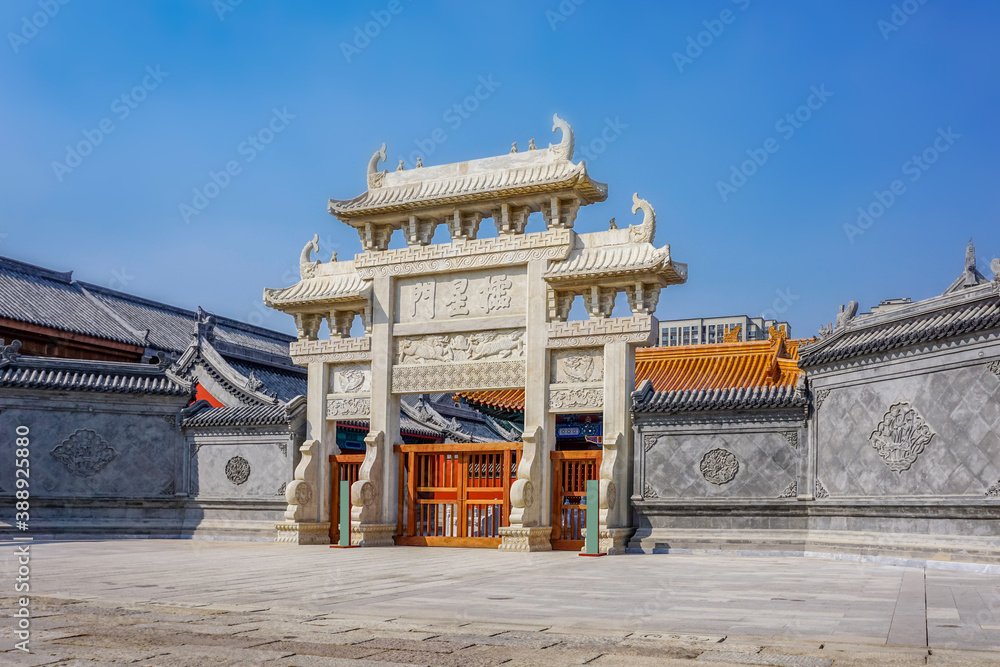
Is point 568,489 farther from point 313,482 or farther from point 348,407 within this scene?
point 313,482

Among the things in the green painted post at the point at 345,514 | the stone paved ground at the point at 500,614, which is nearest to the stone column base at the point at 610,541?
the stone paved ground at the point at 500,614

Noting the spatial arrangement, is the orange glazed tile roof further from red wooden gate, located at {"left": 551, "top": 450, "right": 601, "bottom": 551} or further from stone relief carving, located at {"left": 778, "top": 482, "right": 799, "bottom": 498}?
stone relief carving, located at {"left": 778, "top": 482, "right": 799, "bottom": 498}

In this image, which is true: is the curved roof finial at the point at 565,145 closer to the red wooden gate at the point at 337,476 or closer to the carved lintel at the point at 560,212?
the carved lintel at the point at 560,212

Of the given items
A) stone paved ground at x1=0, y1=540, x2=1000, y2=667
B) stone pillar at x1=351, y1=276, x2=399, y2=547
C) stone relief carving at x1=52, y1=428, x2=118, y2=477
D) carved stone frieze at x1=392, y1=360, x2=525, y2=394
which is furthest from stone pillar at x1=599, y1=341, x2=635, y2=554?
stone relief carving at x1=52, y1=428, x2=118, y2=477

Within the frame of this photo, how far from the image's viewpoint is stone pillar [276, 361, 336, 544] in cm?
1756

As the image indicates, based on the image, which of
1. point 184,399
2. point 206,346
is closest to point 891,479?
point 184,399

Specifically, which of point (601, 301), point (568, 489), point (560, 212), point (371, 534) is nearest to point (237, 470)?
point (371, 534)

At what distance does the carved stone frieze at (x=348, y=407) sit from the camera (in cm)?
1794

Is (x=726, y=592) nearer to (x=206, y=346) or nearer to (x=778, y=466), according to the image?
(x=778, y=466)

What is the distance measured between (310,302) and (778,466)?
9185 millimetres

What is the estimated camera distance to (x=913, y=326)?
13594mm

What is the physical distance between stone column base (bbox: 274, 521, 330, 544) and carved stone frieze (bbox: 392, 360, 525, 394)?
2944mm

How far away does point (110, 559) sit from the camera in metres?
12.8

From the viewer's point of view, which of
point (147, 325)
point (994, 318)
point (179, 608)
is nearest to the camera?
point (179, 608)
